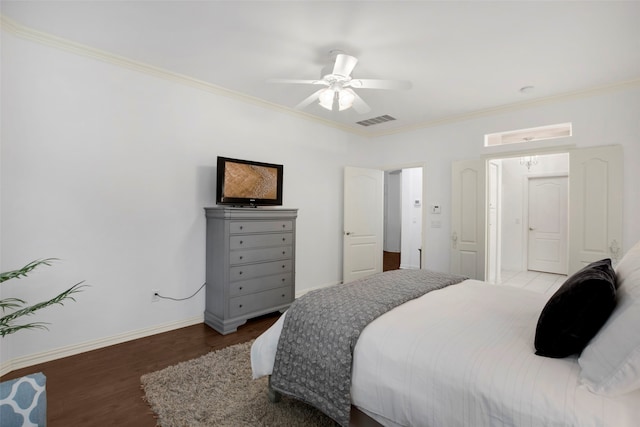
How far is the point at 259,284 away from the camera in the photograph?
11.1ft

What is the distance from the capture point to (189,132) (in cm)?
325

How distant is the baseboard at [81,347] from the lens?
233cm

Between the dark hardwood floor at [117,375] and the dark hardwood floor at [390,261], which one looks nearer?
the dark hardwood floor at [117,375]

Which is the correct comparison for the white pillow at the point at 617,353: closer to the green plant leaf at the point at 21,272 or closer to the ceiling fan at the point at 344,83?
the ceiling fan at the point at 344,83

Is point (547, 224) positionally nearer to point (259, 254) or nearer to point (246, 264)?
point (259, 254)

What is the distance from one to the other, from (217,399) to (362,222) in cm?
355

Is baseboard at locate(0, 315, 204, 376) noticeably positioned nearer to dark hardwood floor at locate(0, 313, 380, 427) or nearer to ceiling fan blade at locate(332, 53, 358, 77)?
dark hardwood floor at locate(0, 313, 380, 427)

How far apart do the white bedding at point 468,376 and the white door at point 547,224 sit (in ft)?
16.9

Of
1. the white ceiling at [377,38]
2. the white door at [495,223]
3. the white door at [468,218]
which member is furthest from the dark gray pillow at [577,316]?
the white door at [495,223]

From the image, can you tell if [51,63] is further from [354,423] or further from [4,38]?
[354,423]

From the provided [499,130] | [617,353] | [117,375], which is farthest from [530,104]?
[117,375]

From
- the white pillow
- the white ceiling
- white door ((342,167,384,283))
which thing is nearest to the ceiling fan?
the white ceiling

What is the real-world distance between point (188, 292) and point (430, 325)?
2696mm

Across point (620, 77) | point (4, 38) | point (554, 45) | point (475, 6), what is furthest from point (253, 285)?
point (620, 77)
